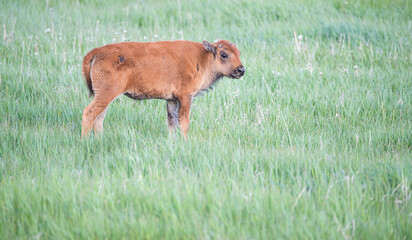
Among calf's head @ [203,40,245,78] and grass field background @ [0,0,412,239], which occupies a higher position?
calf's head @ [203,40,245,78]

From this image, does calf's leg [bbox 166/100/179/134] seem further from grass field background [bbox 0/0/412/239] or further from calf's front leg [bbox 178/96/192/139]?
calf's front leg [bbox 178/96/192/139]

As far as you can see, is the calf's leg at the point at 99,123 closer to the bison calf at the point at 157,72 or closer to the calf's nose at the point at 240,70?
the bison calf at the point at 157,72

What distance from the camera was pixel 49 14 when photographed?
1174 cm

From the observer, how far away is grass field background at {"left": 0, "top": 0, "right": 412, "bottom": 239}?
382cm

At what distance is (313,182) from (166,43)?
112 inches

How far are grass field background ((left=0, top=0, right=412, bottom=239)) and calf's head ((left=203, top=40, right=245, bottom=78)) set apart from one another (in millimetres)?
650

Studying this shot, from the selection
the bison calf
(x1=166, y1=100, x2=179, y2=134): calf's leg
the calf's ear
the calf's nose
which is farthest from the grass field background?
the calf's ear

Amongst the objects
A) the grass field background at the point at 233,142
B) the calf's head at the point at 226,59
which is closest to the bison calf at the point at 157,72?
the calf's head at the point at 226,59

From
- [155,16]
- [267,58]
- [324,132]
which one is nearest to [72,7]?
[155,16]

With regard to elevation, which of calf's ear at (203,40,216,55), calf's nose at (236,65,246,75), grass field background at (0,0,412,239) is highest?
calf's ear at (203,40,216,55)

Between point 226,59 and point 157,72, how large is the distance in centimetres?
108

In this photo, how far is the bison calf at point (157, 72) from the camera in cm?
565

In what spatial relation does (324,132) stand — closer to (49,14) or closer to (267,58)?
(267,58)

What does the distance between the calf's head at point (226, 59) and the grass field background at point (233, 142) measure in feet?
2.13
